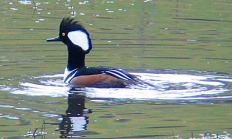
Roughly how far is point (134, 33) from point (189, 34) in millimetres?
1385

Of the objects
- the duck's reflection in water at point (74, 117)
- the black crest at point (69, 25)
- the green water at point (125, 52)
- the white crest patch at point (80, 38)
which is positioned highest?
the black crest at point (69, 25)

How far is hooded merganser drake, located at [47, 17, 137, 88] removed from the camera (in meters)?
12.8

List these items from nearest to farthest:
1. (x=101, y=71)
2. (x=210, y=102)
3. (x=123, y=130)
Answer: (x=123, y=130)
(x=210, y=102)
(x=101, y=71)

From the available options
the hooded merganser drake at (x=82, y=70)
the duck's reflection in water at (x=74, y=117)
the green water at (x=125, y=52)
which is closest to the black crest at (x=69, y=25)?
the hooded merganser drake at (x=82, y=70)

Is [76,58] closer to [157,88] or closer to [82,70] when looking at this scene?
[82,70]

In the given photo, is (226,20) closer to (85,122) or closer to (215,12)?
(215,12)

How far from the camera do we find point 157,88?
40.5ft

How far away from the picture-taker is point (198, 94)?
465 inches

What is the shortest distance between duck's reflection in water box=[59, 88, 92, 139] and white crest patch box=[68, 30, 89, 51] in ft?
4.98

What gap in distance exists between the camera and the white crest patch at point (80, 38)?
538 inches

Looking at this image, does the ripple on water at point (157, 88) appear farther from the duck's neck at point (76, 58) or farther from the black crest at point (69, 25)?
the black crest at point (69, 25)

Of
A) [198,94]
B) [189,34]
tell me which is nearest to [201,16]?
[189,34]

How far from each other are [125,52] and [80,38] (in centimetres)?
270

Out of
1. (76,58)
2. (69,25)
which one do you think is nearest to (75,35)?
(69,25)
